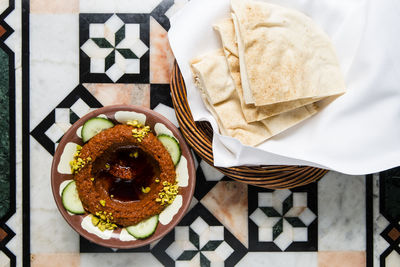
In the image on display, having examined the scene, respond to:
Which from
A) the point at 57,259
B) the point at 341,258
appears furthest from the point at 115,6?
the point at 341,258

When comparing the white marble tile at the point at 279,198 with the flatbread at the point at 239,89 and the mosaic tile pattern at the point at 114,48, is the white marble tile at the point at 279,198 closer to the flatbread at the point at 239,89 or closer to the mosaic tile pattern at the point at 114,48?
the flatbread at the point at 239,89

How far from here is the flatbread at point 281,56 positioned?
1.03 m

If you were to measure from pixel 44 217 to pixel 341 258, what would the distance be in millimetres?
994

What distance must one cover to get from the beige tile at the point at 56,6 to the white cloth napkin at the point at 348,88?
0.40 meters

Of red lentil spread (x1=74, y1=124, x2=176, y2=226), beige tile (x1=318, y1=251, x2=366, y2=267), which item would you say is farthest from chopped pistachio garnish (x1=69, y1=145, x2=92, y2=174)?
beige tile (x1=318, y1=251, x2=366, y2=267)

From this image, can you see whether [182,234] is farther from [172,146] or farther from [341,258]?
[341,258]

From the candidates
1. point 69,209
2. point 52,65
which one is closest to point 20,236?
point 69,209

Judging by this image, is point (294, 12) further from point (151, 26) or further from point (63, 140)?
point (63, 140)

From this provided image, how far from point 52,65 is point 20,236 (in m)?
0.57

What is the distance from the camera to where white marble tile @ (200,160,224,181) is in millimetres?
1298

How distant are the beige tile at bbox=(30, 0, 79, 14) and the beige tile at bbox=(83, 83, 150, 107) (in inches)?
9.6

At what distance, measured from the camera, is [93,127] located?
1153 mm

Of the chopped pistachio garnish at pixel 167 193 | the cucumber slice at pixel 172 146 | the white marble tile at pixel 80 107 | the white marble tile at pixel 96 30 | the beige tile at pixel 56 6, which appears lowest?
the chopped pistachio garnish at pixel 167 193

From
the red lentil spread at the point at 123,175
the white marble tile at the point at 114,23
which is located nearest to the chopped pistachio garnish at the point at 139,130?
the red lentil spread at the point at 123,175
